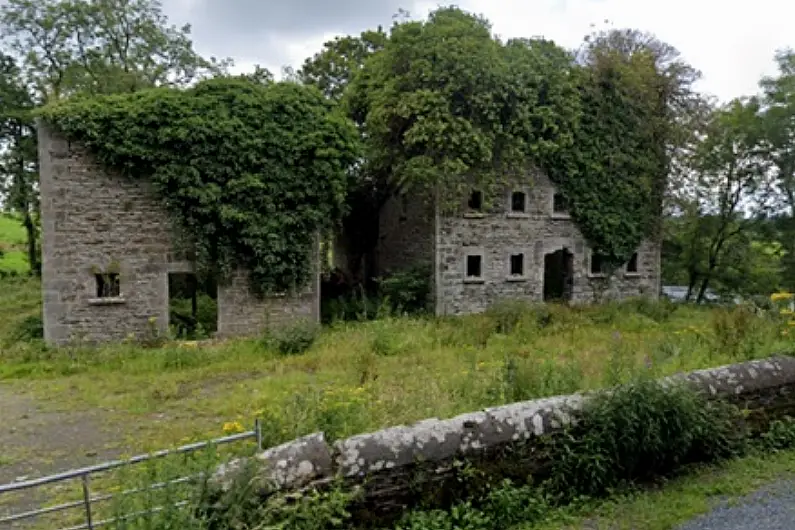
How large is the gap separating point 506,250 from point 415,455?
1466 centimetres

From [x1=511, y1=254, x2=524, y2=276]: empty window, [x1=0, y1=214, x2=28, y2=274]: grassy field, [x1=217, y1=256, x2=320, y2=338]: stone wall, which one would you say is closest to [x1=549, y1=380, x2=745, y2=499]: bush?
[x1=217, y1=256, x2=320, y2=338]: stone wall

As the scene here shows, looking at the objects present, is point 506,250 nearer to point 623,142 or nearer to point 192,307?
point 623,142

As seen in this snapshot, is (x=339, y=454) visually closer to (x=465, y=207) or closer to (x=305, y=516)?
(x=305, y=516)

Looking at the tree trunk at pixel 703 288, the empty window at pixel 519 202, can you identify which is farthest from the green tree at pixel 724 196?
the empty window at pixel 519 202

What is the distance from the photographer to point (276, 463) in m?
3.85

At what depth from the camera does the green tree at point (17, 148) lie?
74.3ft

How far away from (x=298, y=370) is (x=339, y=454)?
6.80m

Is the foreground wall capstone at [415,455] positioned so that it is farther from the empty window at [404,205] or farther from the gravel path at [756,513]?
the empty window at [404,205]

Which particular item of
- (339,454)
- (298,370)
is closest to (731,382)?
(339,454)

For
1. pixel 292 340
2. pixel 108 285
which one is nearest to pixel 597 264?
pixel 292 340

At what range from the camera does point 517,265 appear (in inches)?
742

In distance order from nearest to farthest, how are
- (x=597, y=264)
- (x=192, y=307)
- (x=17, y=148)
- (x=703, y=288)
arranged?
1. (x=192, y=307)
2. (x=597, y=264)
3. (x=17, y=148)
4. (x=703, y=288)

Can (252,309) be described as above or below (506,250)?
below

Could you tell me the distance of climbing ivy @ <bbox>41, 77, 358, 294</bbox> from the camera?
1370 centimetres
